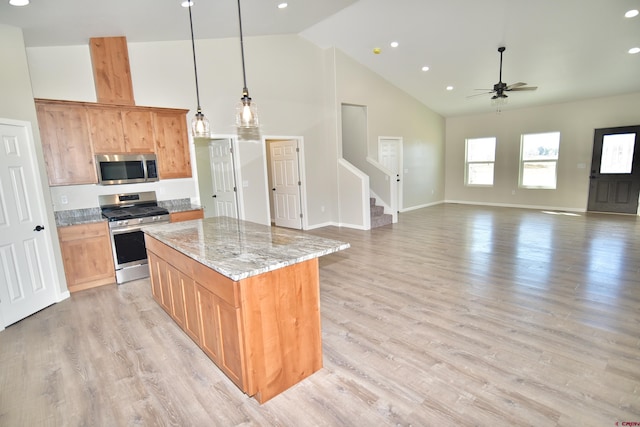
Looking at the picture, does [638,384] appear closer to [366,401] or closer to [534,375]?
[534,375]

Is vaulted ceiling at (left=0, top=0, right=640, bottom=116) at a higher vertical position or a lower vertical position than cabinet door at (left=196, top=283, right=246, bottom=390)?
higher

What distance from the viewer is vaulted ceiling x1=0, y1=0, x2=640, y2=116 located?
3.61m

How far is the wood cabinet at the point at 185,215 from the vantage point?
4.57 m

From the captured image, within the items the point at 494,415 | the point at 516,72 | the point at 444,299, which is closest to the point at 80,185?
the point at 444,299

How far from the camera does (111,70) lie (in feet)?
14.0

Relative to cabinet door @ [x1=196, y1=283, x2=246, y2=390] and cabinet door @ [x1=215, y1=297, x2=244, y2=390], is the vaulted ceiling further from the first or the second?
cabinet door @ [x1=215, y1=297, x2=244, y2=390]

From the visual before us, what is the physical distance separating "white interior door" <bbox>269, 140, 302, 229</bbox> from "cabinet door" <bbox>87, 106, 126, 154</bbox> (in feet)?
11.0

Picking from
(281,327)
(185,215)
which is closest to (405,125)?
(185,215)

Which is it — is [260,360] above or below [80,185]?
below

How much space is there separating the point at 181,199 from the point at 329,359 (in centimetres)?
386

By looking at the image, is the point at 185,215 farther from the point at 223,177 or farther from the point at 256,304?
the point at 256,304

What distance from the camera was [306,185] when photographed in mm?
6941

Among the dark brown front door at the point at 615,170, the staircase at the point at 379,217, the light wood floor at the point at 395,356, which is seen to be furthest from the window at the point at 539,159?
the light wood floor at the point at 395,356

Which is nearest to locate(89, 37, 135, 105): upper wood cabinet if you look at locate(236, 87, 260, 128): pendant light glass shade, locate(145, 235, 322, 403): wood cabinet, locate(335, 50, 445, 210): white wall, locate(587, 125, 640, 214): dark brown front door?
locate(236, 87, 260, 128): pendant light glass shade
